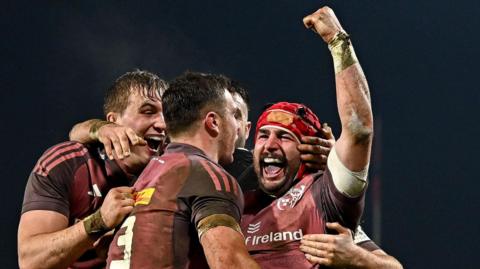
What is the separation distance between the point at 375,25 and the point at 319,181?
45.4ft

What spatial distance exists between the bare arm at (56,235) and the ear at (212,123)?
0.35 metres

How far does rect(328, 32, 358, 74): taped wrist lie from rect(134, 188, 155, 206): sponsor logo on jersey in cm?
81

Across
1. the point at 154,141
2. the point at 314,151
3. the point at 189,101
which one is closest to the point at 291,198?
the point at 314,151

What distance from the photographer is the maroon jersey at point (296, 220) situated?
2.90m

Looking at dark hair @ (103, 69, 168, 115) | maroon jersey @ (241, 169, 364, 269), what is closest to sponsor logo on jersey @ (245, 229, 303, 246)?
maroon jersey @ (241, 169, 364, 269)

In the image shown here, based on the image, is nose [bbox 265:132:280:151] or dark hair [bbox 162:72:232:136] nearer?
dark hair [bbox 162:72:232:136]

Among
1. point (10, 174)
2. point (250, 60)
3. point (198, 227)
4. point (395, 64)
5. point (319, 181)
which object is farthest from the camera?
point (395, 64)

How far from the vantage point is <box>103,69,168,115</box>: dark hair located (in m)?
3.73

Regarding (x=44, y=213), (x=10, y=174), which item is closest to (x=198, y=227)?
(x=44, y=213)

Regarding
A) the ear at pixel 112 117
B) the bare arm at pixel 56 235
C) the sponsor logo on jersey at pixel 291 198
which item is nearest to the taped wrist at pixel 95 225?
the bare arm at pixel 56 235

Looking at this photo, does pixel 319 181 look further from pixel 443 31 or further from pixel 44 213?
pixel 443 31

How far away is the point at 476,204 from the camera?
14969 millimetres

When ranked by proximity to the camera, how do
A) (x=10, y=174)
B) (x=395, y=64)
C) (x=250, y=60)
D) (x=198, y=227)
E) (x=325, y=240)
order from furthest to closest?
1. (x=395, y=64)
2. (x=250, y=60)
3. (x=10, y=174)
4. (x=325, y=240)
5. (x=198, y=227)

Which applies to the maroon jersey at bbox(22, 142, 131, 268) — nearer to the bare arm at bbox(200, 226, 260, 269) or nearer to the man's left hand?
the man's left hand
